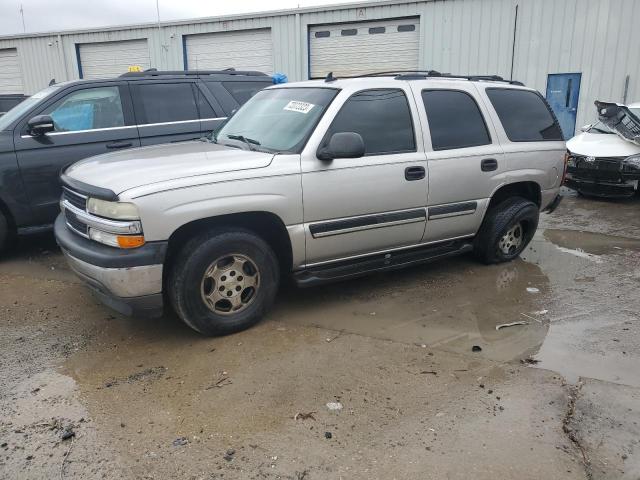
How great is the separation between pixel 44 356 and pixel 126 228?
1176mm

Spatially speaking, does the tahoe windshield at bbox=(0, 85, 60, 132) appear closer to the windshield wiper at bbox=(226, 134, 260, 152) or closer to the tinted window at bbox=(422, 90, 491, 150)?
the windshield wiper at bbox=(226, 134, 260, 152)

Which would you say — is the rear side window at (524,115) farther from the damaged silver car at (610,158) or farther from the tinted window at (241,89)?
the damaged silver car at (610,158)

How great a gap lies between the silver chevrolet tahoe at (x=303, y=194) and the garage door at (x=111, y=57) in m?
14.3

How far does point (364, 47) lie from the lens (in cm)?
1473

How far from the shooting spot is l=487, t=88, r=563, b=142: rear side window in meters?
5.10

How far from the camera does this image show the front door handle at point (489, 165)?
481 cm

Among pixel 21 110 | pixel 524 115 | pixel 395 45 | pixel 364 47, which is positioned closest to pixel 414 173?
pixel 524 115

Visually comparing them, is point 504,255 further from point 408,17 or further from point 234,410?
point 408,17

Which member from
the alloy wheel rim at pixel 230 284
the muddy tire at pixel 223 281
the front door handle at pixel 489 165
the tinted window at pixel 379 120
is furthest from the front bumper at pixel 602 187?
the alloy wheel rim at pixel 230 284

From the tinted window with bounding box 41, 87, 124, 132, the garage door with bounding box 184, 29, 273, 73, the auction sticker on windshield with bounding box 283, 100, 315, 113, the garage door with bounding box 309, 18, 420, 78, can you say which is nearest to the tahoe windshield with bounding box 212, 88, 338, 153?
the auction sticker on windshield with bounding box 283, 100, 315, 113

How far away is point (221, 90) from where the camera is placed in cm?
657

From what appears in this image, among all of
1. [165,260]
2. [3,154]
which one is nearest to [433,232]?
[165,260]

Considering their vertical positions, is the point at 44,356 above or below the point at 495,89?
below

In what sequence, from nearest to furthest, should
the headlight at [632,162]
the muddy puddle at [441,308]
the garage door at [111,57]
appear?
the muddy puddle at [441,308] → the headlight at [632,162] → the garage door at [111,57]
